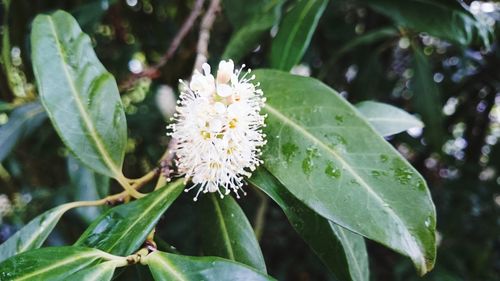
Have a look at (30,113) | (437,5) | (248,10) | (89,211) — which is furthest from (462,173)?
(30,113)

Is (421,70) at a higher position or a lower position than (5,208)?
higher

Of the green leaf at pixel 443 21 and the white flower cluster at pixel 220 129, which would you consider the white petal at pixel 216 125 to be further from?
the green leaf at pixel 443 21

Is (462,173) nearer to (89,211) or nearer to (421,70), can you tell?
(421,70)

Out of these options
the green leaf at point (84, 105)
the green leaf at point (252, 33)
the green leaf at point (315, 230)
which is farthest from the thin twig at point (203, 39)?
the green leaf at point (315, 230)

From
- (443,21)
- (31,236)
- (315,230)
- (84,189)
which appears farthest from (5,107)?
(443,21)

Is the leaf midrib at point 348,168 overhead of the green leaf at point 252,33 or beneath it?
beneath
